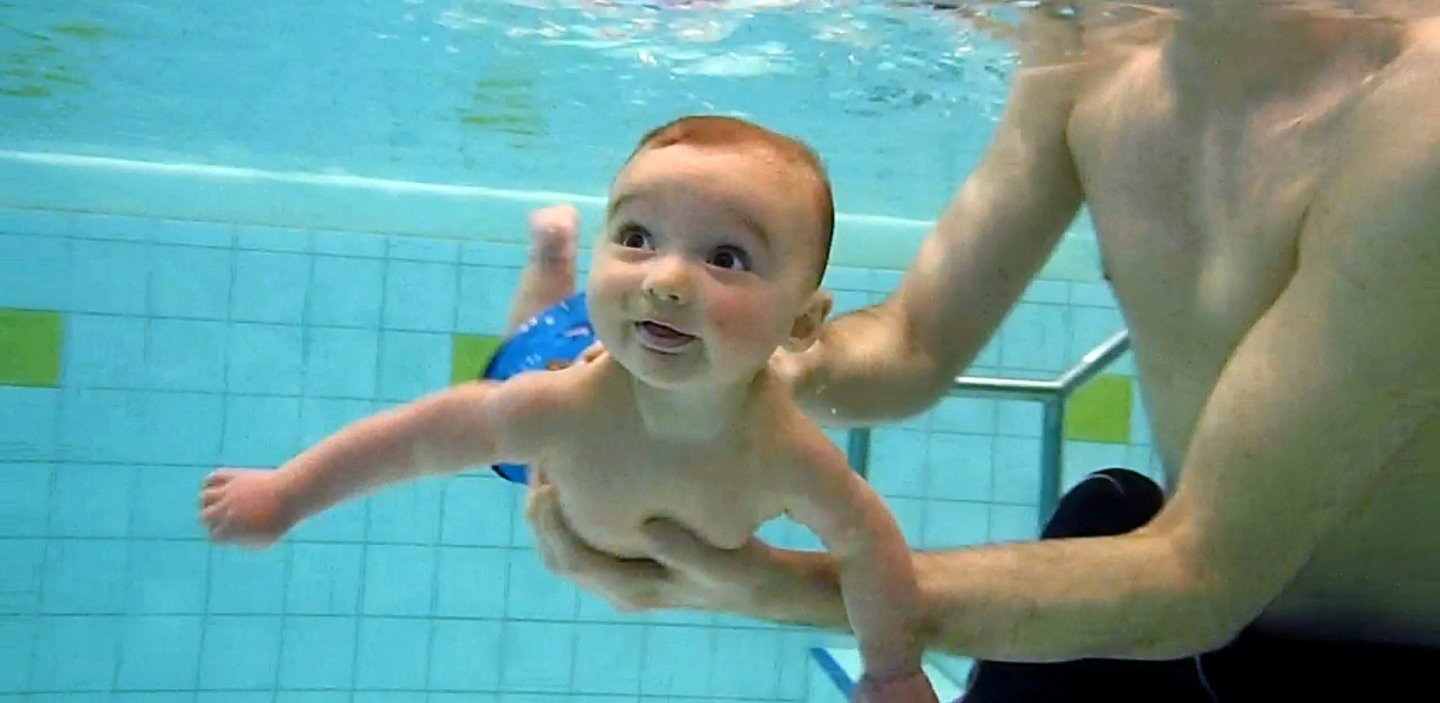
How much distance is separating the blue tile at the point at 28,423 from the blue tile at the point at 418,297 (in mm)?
1853

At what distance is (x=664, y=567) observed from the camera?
2.12 metres

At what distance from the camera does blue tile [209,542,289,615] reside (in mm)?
7434

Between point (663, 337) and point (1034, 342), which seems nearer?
point (663, 337)

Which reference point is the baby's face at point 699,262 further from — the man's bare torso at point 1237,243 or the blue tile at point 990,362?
the blue tile at point 990,362

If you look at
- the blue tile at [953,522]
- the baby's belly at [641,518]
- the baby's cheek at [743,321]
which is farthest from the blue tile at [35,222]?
the baby's cheek at [743,321]

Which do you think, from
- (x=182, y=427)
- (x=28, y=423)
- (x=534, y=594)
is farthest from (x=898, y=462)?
(x=28, y=423)

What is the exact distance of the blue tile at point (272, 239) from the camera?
24.8ft

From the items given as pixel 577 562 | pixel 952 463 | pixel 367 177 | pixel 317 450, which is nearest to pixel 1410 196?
pixel 577 562

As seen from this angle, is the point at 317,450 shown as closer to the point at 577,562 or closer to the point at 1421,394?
the point at 577,562

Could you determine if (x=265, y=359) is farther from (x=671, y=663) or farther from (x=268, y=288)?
(x=671, y=663)

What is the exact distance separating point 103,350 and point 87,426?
429mm

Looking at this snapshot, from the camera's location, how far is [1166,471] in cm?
269

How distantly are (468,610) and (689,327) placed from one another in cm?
640

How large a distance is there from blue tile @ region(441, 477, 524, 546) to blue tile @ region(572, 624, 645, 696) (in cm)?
77
